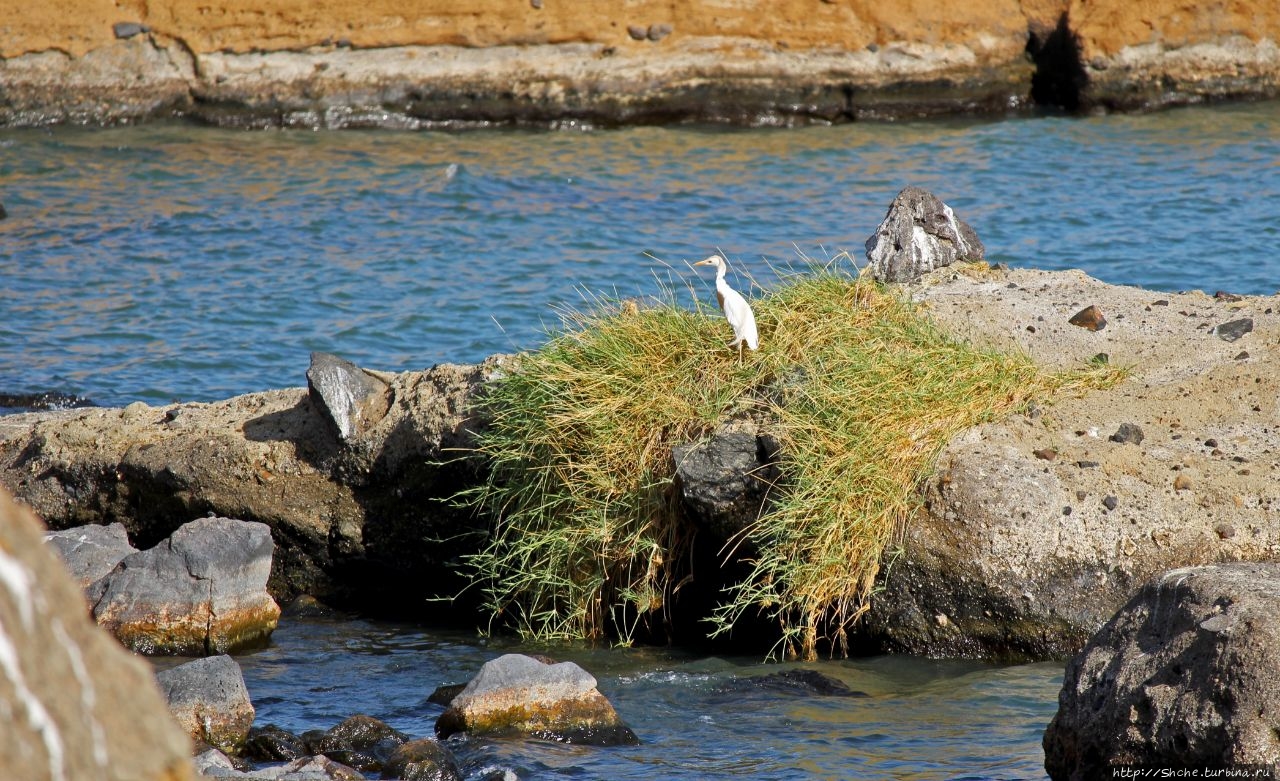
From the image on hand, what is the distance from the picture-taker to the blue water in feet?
33.0

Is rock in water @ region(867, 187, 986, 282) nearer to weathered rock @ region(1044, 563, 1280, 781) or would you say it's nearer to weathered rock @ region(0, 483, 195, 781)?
weathered rock @ region(1044, 563, 1280, 781)

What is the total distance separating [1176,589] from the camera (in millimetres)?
3744

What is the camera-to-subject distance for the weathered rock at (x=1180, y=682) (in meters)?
3.42

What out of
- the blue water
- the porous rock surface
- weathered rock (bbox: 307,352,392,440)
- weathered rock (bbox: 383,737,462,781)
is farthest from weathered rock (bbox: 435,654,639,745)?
the blue water

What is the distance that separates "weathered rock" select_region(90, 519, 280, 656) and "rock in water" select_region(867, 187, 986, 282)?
3210mm

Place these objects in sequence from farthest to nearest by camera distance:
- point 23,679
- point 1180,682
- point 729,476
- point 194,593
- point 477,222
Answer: point 477,222
point 194,593
point 729,476
point 1180,682
point 23,679

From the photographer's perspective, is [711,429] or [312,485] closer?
[711,429]

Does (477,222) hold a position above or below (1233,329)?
above

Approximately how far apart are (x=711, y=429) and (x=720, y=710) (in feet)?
3.91

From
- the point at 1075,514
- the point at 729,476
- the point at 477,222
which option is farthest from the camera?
the point at 477,222

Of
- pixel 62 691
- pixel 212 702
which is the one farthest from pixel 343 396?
pixel 62 691

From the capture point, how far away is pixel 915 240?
271 inches

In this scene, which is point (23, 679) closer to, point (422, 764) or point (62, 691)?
point (62, 691)

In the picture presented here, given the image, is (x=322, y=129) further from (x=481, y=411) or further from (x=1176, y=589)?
(x=1176, y=589)
